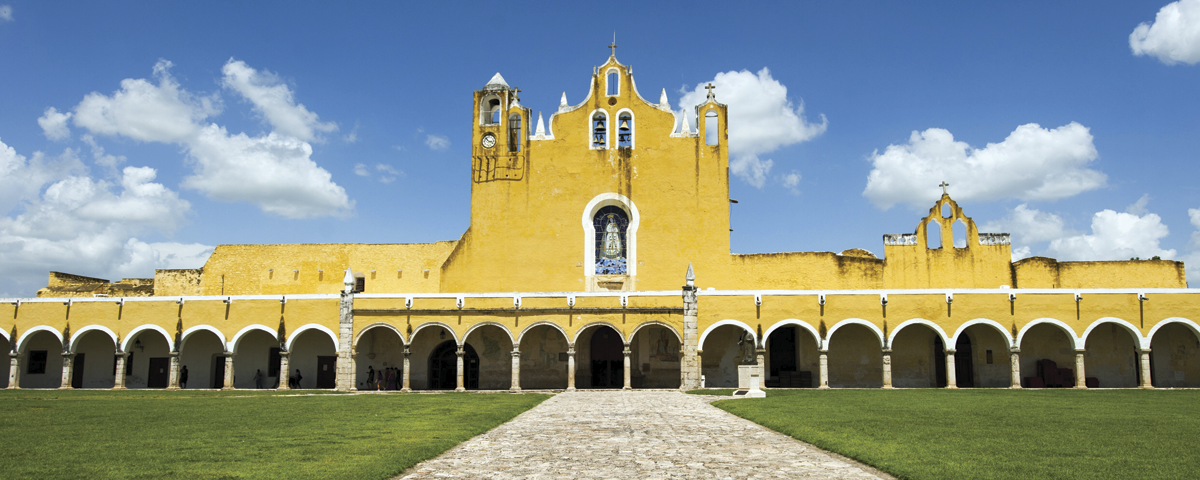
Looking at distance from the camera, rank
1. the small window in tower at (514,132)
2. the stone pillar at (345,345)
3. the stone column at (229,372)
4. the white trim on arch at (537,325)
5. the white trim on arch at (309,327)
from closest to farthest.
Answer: the white trim on arch at (537,325) < the stone pillar at (345,345) < the white trim on arch at (309,327) < the stone column at (229,372) < the small window in tower at (514,132)

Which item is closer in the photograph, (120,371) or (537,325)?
(537,325)

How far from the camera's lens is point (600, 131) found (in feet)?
97.1

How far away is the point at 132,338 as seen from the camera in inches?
1090

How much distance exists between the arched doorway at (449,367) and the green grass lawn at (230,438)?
10754mm

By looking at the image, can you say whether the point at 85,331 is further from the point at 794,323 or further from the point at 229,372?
the point at 794,323

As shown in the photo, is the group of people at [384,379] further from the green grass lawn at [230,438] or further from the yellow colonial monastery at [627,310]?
the green grass lawn at [230,438]

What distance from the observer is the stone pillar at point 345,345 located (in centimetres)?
2605

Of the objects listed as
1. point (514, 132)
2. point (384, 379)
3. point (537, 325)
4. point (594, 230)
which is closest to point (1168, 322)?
point (594, 230)

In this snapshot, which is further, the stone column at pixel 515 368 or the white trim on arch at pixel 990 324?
the stone column at pixel 515 368

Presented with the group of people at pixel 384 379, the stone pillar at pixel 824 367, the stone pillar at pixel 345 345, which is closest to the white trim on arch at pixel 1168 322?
the stone pillar at pixel 824 367

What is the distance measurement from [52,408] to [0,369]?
1781 cm

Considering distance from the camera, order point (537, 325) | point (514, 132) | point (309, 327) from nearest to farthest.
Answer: point (537, 325) → point (309, 327) → point (514, 132)

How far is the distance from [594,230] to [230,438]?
1922 centimetres

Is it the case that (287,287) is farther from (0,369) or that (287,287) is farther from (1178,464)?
(1178,464)
